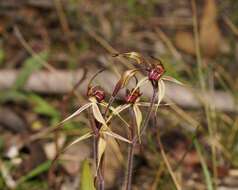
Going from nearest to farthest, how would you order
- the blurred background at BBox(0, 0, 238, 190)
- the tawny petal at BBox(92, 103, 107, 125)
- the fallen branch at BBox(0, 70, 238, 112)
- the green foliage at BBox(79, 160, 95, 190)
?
the tawny petal at BBox(92, 103, 107, 125) < the green foliage at BBox(79, 160, 95, 190) < the blurred background at BBox(0, 0, 238, 190) < the fallen branch at BBox(0, 70, 238, 112)

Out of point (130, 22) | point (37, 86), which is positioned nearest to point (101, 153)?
point (37, 86)

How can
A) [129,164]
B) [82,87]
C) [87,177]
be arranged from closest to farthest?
1. [129,164]
2. [87,177]
3. [82,87]

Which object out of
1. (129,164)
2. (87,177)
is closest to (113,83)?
(87,177)

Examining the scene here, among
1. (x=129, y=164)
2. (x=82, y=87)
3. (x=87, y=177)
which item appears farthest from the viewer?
(x=82, y=87)

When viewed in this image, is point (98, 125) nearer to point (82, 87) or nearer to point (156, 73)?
point (156, 73)

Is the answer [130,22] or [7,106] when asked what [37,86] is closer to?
[7,106]

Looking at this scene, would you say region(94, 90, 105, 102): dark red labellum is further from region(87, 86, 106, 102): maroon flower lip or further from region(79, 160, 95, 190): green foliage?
region(79, 160, 95, 190): green foliage

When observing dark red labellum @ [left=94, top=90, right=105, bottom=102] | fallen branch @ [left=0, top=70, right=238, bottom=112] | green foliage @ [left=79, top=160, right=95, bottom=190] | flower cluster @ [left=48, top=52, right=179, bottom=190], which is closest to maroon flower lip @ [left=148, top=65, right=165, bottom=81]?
flower cluster @ [left=48, top=52, right=179, bottom=190]
